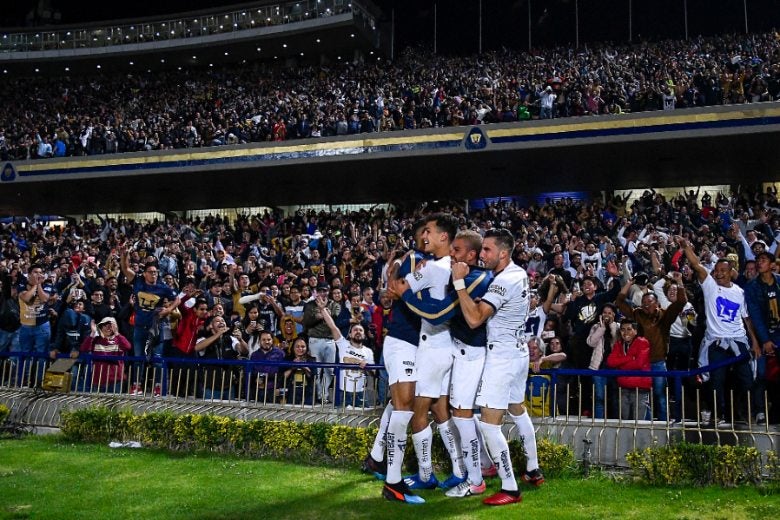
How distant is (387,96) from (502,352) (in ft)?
69.9

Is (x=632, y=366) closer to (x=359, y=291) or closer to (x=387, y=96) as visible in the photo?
(x=359, y=291)

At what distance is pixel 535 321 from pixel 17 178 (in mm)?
23859

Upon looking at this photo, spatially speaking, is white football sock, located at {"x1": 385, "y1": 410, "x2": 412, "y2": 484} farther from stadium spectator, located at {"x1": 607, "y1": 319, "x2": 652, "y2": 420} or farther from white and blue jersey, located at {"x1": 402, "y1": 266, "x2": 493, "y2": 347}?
stadium spectator, located at {"x1": 607, "y1": 319, "x2": 652, "y2": 420}

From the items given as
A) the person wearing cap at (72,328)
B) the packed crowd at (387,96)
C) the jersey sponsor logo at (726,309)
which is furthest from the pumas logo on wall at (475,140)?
the jersey sponsor logo at (726,309)

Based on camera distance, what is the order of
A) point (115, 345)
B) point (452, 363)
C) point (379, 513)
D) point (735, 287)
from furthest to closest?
point (115, 345) < point (735, 287) < point (452, 363) < point (379, 513)

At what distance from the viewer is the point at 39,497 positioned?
6355 mm

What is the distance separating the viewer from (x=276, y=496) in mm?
6223

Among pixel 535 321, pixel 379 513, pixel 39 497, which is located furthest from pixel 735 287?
pixel 39 497

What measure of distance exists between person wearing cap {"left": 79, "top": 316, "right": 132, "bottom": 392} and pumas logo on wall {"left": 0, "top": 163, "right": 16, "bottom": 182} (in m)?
18.7

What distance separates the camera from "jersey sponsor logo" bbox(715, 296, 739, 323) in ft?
26.8

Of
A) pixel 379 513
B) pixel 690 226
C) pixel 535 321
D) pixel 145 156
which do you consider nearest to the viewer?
pixel 379 513

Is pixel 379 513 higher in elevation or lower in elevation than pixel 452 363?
lower

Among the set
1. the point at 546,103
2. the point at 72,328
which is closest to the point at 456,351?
the point at 72,328

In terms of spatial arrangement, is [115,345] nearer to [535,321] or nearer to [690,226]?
[535,321]
